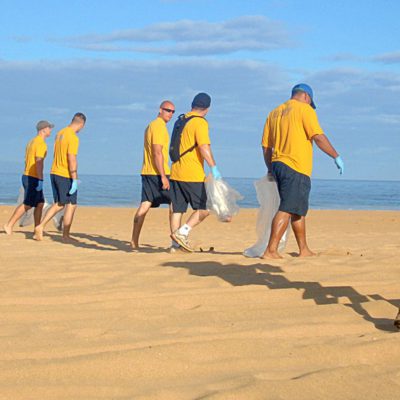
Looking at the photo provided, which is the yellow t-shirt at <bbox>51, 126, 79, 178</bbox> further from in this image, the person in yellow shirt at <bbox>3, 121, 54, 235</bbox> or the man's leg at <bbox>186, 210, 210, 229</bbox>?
the man's leg at <bbox>186, 210, 210, 229</bbox>

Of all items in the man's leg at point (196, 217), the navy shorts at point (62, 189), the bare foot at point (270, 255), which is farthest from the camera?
the navy shorts at point (62, 189)

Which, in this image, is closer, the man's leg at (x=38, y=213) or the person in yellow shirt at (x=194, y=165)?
the person in yellow shirt at (x=194, y=165)

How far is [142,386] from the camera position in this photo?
3.06 metres

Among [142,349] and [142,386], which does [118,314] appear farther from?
[142,386]

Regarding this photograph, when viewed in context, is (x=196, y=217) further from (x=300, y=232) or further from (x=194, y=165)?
(x=300, y=232)

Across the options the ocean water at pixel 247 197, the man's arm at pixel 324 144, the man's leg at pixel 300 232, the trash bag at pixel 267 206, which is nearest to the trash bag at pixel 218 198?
the trash bag at pixel 267 206

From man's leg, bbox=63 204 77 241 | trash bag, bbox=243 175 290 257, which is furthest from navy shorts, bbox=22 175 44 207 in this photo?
trash bag, bbox=243 175 290 257

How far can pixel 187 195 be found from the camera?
8172mm

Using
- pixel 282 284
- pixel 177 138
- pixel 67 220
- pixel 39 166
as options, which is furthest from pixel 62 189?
pixel 282 284

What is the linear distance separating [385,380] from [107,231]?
1055cm

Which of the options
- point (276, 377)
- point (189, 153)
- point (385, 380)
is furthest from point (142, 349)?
point (189, 153)

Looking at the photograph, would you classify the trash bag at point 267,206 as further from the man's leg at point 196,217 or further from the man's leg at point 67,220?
the man's leg at point 67,220

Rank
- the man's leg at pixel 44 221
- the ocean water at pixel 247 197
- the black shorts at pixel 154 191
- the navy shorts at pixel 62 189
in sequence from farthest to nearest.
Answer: the ocean water at pixel 247 197 → the navy shorts at pixel 62 189 → the man's leg at pixel 44 221 → the black shorts at pixel 154 191

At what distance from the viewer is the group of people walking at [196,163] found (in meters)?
7.21
